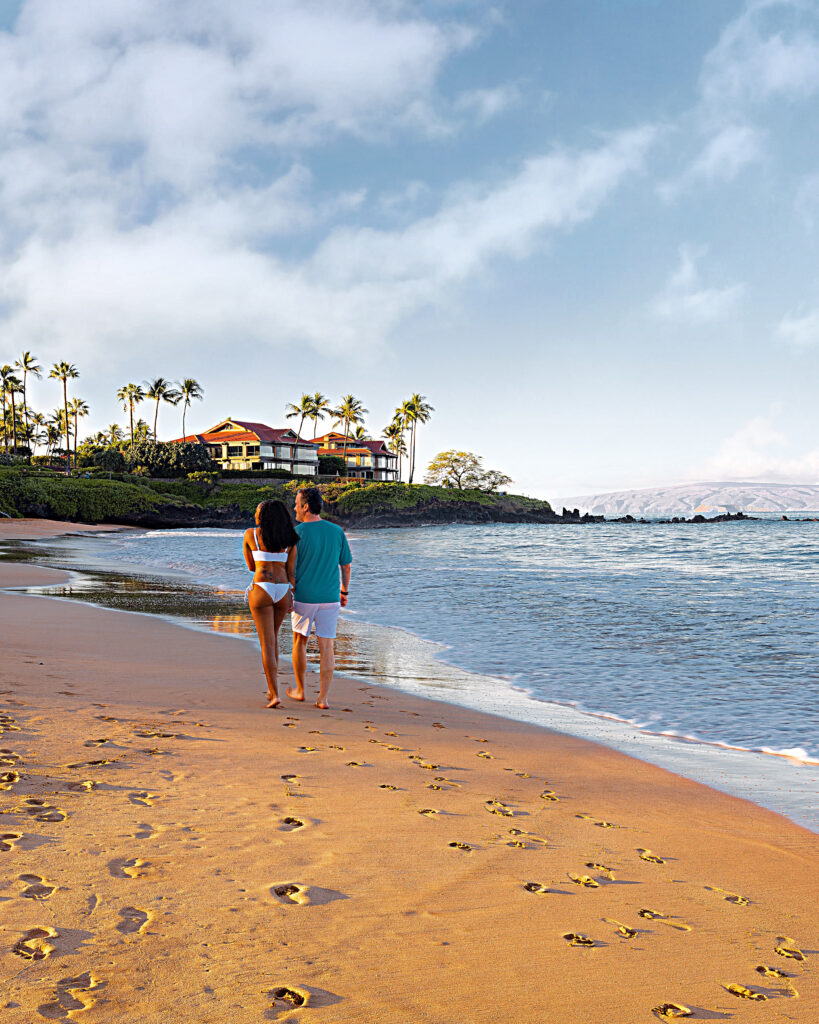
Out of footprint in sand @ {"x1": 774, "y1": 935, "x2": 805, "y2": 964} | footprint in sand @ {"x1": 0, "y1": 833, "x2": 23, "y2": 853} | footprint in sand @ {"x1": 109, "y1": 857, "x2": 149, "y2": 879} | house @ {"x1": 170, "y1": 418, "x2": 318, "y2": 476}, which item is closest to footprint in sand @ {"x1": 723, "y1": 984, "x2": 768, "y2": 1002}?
footprint in sand @ {"x1": 774, "y1": 935, "x2": 805, "y2": 964}

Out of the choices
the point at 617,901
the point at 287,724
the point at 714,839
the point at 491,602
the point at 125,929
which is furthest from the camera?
the point at 491,602

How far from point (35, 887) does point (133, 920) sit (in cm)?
53

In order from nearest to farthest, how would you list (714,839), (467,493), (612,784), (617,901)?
(617,901) → (714,839) → (612,784) → (467,493)

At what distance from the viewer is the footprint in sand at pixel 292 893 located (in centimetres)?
300

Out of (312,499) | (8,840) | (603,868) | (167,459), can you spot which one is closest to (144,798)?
(8,840)

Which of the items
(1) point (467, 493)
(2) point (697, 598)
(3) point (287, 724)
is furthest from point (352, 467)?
(3) point (287, 724)

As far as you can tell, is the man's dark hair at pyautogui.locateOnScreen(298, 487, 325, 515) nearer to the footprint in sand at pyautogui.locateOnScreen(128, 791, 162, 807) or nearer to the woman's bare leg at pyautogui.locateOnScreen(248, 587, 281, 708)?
the woman's bare leg at pyautogui.locateOnScreen(248, 587, 281, 708)

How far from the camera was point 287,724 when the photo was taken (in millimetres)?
6211

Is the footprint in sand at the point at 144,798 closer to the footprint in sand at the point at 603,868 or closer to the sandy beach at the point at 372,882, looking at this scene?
the sandy beach at the point at 372,882

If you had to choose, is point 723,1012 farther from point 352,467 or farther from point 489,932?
point 352,467

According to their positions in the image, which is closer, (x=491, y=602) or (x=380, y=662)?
(x=380, y=662)

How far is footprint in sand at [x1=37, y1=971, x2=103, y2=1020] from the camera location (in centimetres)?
220

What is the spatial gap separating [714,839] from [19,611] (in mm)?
11946

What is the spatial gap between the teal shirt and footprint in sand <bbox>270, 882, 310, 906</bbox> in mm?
4023
